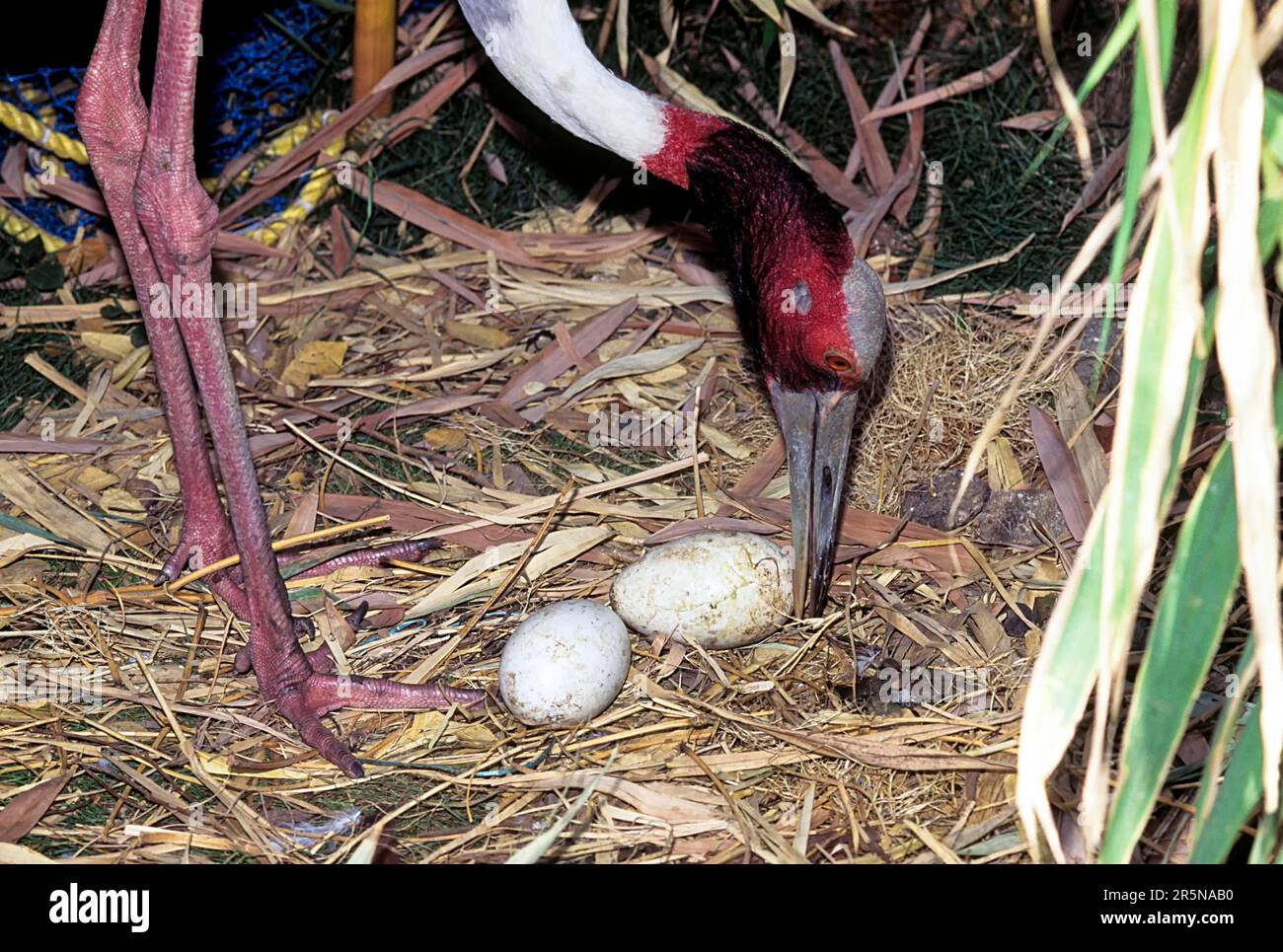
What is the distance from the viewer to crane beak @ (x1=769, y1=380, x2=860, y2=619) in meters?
3.36

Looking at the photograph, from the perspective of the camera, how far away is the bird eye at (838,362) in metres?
3.30

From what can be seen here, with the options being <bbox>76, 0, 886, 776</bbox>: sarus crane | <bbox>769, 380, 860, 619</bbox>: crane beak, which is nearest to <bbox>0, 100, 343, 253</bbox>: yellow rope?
<bbox>76, 0, 886, 776</bbox>: sarus crane

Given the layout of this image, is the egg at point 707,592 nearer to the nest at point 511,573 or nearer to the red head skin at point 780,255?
the nest at point 511,573

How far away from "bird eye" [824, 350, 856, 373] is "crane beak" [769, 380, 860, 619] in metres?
0.09

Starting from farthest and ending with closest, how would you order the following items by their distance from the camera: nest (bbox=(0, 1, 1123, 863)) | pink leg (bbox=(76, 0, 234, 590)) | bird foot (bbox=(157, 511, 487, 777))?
1. pink leg (bbox=(76, 0, 234, 590))
2. bird foot (bbox=(157, 511, 487, 777))
3. nest (bbox=(0, 1, 1123, 863))

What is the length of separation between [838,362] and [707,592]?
2.12ft

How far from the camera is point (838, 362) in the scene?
3.31 metres

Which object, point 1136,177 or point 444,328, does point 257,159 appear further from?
point 1136,177

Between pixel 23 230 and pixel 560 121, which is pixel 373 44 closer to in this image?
pixel 560 121

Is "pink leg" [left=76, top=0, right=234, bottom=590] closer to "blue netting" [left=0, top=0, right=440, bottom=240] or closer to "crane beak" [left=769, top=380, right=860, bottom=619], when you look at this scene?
"blue netting" [left=0, top=0, right=440, bottom=240]

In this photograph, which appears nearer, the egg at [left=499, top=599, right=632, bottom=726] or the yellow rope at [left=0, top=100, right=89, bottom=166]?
the egg at [left=499, top=599, right=632, bottom=726]

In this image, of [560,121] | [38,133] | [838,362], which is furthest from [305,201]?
[838,362]

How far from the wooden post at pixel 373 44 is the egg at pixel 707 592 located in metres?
2.36
